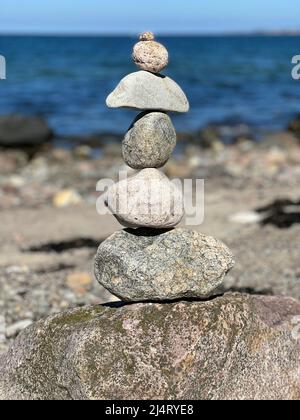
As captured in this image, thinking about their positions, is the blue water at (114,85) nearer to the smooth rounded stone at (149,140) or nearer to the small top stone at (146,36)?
the small top stone at (146,36)

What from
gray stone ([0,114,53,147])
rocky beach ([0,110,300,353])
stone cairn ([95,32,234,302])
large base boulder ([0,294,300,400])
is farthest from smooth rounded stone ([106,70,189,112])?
gray stone ([0,114,53,147])

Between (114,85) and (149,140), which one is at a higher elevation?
(149,140)

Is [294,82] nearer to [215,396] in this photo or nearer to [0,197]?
[0,197]

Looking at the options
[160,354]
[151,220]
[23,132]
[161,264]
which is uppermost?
[151,220]

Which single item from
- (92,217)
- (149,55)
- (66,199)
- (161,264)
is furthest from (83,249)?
(149,55)

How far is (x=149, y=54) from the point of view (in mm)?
5293

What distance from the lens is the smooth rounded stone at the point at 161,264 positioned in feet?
16.9

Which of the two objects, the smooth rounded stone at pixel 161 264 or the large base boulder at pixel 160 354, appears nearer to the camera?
the large base boulder at pixel 160 354

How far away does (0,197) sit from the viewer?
14.4m

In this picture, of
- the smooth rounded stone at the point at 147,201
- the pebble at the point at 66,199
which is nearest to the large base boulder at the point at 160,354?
the smooth rounded stone at the point at 147,201

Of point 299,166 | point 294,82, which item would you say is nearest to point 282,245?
point 299,166

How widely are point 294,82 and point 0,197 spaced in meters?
27.1

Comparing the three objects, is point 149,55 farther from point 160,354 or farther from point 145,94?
point 160,354

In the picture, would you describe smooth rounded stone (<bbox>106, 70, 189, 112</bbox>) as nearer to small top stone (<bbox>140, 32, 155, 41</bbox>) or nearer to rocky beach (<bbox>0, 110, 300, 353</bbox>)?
small top stone (<bbox>140, 32, 155, 41</bbox>)
